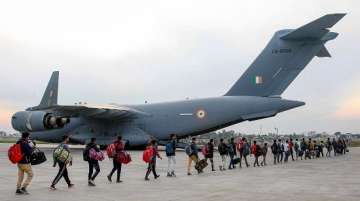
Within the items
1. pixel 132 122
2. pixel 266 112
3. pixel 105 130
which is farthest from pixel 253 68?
pixel 105 130

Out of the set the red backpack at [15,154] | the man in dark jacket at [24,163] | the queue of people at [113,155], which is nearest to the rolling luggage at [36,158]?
the queue of people at [113,155]

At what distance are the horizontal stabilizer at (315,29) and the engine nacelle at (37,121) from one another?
16326mm

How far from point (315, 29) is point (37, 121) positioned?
→ 19353mm

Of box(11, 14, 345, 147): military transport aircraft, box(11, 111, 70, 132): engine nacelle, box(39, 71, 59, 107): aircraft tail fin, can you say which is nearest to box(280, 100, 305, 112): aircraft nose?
box(11, 14, 345, 147): military transport aircraft

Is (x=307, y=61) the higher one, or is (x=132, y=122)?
(x=307, y=61)

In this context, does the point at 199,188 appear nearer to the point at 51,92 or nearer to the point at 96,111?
the point at 96,111

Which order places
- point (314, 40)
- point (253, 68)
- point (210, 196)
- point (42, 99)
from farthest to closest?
point (42, 99)
point (253, 68)
point (314, 40)
point (210, 196)

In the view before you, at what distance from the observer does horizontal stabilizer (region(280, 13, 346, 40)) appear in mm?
25634

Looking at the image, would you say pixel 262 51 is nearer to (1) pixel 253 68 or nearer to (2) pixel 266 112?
(1) pixel 253 68

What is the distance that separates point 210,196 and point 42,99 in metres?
31.8

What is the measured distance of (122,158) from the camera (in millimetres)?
13570

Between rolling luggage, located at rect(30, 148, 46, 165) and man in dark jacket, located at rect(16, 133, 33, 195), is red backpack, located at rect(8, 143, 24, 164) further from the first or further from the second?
rolling luggage, located at rect(30, 148, 46, 165)

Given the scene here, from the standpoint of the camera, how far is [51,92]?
129ft

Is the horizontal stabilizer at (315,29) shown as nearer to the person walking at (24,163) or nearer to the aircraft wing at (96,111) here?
the aircraft wing at (96,111)
